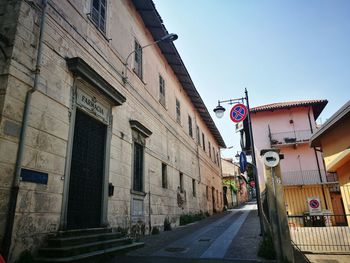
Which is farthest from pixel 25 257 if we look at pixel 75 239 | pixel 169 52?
pixel 169 52

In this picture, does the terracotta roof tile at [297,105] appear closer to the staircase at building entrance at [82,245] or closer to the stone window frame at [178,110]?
the stone window frame at [178,110]

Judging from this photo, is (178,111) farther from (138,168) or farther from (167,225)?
(138,168)

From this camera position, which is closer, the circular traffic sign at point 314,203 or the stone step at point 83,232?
the stone step at point 83,232

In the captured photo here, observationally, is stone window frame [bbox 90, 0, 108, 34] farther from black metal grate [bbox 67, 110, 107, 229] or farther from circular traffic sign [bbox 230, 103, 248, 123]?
circular traffic sign [bbox 230, 103, 248, 123]

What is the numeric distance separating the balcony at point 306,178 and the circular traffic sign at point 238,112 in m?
12.0

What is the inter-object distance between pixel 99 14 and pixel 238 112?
230 inches

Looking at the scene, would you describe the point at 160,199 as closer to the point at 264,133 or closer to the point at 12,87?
the point at 12,87

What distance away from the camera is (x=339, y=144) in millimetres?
9070

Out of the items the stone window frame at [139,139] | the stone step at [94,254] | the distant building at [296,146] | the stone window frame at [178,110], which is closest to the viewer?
the stone step at [94,254]

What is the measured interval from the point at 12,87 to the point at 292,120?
21885 millimetres

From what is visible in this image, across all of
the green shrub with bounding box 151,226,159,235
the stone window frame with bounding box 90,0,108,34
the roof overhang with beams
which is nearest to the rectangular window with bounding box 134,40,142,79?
the roof overhang with beams

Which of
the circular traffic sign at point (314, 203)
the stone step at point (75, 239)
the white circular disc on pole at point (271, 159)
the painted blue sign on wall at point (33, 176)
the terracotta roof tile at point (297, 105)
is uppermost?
the terracotta roof tile at point (297, 105)

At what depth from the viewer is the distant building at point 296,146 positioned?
19.4 meters

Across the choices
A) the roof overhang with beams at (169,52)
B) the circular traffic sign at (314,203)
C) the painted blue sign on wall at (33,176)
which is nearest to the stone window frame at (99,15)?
the roof overhang with beams at (169,52)
